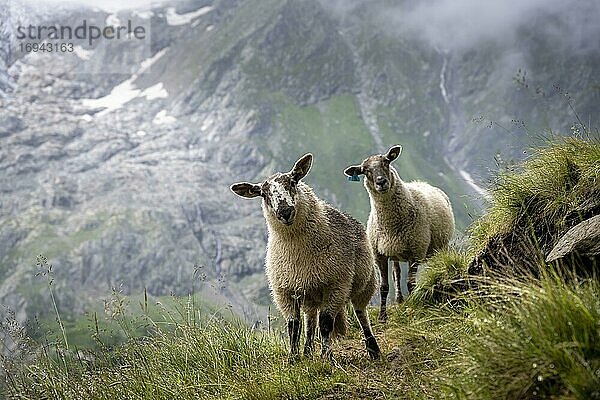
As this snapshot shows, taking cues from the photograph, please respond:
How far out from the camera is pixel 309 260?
26.4 ft

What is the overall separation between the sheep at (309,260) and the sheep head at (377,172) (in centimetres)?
308

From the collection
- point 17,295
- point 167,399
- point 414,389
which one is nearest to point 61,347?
point 167,399

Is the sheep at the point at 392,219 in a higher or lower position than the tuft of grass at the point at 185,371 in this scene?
higher

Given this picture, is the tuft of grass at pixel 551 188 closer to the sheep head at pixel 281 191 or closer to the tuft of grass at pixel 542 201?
the tuft of grass at pixel 542 201

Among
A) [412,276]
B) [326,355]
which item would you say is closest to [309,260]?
[326,355]

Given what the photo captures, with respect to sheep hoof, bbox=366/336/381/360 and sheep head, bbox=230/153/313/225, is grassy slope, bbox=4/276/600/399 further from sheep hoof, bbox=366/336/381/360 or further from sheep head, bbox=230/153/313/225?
sheep head, bbox=230/153/313/225

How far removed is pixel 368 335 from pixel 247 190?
2740mm

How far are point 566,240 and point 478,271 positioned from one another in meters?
2.43

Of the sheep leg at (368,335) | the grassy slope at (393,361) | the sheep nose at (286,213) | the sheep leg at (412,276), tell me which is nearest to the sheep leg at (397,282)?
the sheep leg at (412,276)

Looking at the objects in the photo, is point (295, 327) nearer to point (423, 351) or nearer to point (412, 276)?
point (423, 351)

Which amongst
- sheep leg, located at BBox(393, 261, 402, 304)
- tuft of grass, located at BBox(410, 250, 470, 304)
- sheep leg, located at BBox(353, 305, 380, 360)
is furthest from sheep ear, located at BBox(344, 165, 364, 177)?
sheep leg, located at BBox(353, 305, 380, 360)

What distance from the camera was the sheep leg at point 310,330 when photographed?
309 inches

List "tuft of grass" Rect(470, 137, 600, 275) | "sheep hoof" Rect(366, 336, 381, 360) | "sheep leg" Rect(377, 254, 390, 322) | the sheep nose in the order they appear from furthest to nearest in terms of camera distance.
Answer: "sheep leg" Rect(377, 254, 390, 322) → "sheep hoof" Rect(366, 336, 381, 360) → the sheep nose → "tuft of grass" Rect(470, 137, 600, 275)

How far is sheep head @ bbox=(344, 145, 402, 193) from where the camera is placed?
462 inches
